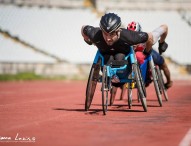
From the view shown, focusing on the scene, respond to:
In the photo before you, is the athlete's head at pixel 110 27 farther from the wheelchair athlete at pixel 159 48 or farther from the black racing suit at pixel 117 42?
the wheelchair athlete at pixel 159 48

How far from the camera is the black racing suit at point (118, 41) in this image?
30.9 feet

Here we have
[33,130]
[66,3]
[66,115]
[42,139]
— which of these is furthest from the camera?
[66,3]

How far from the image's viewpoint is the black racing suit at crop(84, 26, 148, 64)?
9.42 meters

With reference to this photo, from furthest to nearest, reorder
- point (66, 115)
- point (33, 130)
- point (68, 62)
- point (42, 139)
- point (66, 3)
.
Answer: point (66, 3) < point (68, 62) < point (66, 115) < point (33, 130) < point (42, 139)

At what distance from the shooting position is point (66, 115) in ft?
29.9

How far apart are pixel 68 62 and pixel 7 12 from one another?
4.88 metres

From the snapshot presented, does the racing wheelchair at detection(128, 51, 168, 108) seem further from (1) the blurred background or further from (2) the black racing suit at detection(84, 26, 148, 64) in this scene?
(1) the blurred background

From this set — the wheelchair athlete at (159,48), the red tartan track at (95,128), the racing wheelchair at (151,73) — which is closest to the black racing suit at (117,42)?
the wheelchair athlete at (159,48)

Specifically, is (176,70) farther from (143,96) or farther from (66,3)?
(143,96)

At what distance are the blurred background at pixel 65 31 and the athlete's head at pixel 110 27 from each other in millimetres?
23023

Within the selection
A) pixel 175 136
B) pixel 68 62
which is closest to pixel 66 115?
pixel 175 136

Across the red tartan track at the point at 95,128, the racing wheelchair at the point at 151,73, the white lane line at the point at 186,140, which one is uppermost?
the racing wheelchair at the point at 151,73

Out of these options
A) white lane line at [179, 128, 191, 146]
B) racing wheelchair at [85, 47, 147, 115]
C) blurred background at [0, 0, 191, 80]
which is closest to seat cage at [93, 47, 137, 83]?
racing wheelchair at [85, 47, 147, 115]

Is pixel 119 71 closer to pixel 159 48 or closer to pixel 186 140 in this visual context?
pixel 159 48
